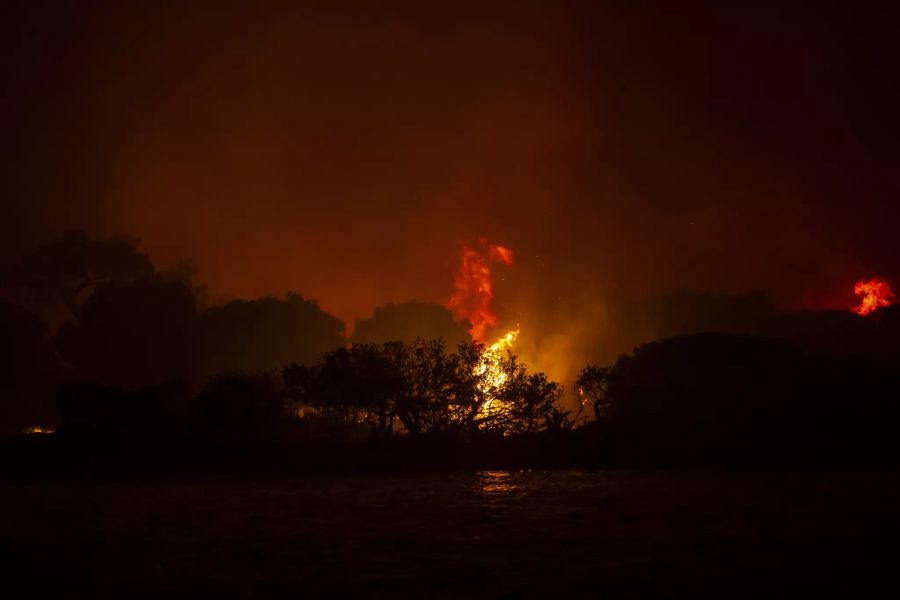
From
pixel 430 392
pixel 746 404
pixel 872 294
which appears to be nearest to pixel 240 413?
pixel 430 392

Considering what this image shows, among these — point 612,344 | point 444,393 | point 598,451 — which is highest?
point 612,344

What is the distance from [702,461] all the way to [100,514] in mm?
32440

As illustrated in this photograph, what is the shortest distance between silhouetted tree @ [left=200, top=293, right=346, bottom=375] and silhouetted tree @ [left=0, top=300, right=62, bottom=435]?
42.0 feet

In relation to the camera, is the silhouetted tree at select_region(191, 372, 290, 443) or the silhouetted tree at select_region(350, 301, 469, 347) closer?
the silhouetted tree at select_region(191, 372, 290, 443)

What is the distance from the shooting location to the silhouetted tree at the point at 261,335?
75375mm

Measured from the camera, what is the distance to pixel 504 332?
7812 centimetres

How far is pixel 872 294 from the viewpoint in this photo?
74.5 m

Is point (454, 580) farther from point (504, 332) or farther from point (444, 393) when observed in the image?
point (504, 332)

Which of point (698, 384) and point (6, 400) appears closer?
point (698, 384)

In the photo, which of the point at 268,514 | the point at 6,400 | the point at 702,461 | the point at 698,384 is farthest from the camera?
the point at 6,400

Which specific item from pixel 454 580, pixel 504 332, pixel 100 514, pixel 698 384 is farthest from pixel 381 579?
pixel 504 332

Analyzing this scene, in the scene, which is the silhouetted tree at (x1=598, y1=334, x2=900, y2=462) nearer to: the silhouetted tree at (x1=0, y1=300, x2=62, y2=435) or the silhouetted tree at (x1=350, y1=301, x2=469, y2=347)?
the silhouetted tree at (x1=350, y1=301, x2=469, y2=347)

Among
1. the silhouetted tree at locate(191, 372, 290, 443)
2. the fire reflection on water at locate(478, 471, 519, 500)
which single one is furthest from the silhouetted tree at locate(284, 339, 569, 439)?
the fire reflection on water at locate(478, 471, 519, 500)

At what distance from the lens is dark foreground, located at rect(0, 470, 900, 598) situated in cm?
1717
